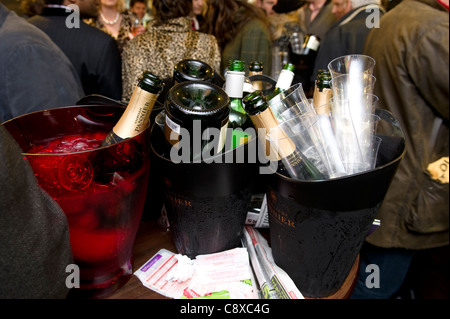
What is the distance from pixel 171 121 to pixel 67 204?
222mm

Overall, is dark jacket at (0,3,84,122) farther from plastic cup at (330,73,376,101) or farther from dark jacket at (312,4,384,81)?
dark jacket at (312,4,384,81)

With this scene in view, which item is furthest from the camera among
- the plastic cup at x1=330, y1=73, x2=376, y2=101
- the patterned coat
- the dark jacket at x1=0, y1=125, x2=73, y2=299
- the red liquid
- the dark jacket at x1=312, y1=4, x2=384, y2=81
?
the dark jacket at x1=312, y1=4, x2=384, y2=81

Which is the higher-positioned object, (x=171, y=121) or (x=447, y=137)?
(x=171, y=121)

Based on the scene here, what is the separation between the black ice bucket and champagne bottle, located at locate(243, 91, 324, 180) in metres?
0.03

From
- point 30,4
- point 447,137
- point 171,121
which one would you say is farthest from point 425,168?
point 30,4

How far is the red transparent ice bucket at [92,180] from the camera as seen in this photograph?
0.48 metres

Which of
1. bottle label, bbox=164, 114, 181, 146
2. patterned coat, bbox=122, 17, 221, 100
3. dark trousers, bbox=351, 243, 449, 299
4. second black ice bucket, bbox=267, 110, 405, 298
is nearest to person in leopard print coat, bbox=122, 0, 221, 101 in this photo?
patterned coat, bbox=122, 17, 221, 100

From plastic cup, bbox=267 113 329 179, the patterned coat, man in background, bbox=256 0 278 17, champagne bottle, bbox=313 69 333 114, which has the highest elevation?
champagne bottle, bbox=313 69 333 114

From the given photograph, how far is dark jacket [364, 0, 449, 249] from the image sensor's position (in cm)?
114

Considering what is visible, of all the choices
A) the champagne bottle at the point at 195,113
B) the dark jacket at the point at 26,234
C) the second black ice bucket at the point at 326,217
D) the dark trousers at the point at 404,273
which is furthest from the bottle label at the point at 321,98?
the dark trousers at the point at 404,273

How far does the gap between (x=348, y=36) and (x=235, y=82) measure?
58.9 inches

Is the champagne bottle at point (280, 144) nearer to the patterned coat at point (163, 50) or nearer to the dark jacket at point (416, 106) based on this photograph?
the dark jacket at point (416, 106)

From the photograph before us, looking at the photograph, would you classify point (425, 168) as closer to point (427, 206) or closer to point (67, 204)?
point (427, 206)

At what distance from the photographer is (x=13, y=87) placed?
36.9 inches
